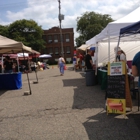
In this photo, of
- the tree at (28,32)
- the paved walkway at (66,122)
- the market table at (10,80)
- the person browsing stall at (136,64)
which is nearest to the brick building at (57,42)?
the tree at (28,32)

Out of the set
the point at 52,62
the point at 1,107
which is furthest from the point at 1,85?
the point at 52,62

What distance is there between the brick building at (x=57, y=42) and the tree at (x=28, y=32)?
239 inches

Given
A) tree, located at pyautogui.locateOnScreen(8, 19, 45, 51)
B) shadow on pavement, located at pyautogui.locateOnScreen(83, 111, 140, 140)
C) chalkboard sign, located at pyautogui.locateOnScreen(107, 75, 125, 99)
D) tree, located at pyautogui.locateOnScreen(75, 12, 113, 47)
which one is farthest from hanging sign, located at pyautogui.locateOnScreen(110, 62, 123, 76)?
tree, located at pyautogui.locateOnScreen(8, 19, 45, 51)

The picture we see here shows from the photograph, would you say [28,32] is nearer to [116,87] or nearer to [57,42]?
[57,42]

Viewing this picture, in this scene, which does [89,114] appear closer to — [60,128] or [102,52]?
[60,128]

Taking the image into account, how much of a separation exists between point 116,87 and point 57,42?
61.5 m

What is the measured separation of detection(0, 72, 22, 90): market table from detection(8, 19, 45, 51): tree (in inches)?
1886

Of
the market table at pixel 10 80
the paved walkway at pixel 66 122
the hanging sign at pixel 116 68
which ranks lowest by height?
the paved walkway at pixel 66 122

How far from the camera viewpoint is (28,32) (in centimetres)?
6022

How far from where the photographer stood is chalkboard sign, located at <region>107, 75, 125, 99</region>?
5316 mm

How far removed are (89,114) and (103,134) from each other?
4.71 feet

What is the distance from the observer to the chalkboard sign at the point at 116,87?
532 centimetres

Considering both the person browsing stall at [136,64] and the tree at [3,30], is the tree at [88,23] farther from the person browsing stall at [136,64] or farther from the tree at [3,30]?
the person browsing stall at [136,64]

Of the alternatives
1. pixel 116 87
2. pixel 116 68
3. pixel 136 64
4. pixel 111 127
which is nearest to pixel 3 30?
pixel 116 68
